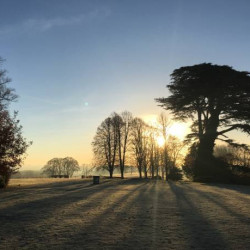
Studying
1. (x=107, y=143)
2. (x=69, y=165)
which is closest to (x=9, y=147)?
(x=107, y=143)

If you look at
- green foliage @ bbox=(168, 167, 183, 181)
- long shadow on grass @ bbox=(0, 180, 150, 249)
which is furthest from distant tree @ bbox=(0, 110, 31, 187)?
green foliage @ bbox=(168, 167, 183, 181)

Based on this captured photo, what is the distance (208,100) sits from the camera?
31.2 m

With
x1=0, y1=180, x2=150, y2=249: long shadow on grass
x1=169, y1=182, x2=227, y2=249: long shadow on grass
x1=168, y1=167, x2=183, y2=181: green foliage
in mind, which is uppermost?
x1=168, y1=167, x2=183, y2=181: green foliage

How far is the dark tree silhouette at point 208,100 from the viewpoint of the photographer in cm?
2892

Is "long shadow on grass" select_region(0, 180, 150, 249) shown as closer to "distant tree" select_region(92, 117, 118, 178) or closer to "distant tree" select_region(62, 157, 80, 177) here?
"distant tree" select_region(92, 117, 118, 178)

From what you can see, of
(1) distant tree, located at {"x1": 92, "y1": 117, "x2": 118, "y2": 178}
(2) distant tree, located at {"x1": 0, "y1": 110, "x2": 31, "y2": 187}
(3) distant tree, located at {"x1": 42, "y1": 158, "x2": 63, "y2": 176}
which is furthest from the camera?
(3) distant tree, located at {"x1": 42, "y1": 158, "x2": 63, "y2": 176}

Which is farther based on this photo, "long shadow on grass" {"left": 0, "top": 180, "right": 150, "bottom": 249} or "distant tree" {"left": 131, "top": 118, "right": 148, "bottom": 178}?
"distant tree" {"left": 131, "top": 118, "right": 148, "bottom": 178}

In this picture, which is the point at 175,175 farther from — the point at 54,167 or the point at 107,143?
the point at 54,167

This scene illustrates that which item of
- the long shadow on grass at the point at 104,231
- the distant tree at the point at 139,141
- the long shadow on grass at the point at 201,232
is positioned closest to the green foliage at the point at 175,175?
the distant tree at the point at 139,141

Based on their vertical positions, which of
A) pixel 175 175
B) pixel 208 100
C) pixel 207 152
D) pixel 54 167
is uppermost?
pixel 208 100

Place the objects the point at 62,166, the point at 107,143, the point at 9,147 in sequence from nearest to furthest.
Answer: the point at 9,147 < the point at 107,143 < the point at 62,166

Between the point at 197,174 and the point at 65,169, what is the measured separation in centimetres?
7752

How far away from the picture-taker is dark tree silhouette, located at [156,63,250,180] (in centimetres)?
2892

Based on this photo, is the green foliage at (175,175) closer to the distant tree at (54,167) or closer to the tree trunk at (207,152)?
the tree trunk at (207,152)
